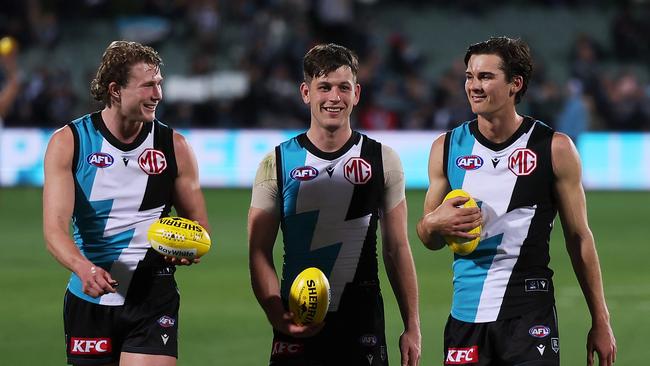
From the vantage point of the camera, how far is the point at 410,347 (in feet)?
18.2

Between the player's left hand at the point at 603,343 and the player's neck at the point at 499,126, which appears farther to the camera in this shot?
the player's neck at the point at 499,126

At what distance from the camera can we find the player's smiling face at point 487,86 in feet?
18.1

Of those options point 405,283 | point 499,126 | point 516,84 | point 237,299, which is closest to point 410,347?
point 405,283

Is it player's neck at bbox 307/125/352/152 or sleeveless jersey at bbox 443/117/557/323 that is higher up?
player's neck at bbox 307/125/352/152

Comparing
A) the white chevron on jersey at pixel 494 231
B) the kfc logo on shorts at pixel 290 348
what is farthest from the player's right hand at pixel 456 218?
the kfc logo on shorts at pixel 290 348

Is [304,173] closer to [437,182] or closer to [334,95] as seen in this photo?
[334,95]

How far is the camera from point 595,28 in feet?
91.8

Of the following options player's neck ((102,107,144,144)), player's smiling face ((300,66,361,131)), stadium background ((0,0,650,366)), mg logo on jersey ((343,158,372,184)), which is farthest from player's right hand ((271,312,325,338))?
stadium background ((0,0,650,366))

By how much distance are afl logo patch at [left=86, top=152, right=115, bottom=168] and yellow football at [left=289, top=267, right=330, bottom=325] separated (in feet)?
3.85

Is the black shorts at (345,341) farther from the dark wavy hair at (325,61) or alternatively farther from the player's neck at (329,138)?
the dark wavy hair at (325,61)

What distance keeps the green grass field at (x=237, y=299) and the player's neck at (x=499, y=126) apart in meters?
3.25

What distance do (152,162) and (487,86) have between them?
1.71m

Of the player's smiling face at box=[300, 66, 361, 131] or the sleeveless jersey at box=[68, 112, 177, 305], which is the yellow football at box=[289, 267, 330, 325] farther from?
the sleeveless jersey at box=[68, 112, 177, 305]

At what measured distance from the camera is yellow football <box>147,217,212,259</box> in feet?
18.0
